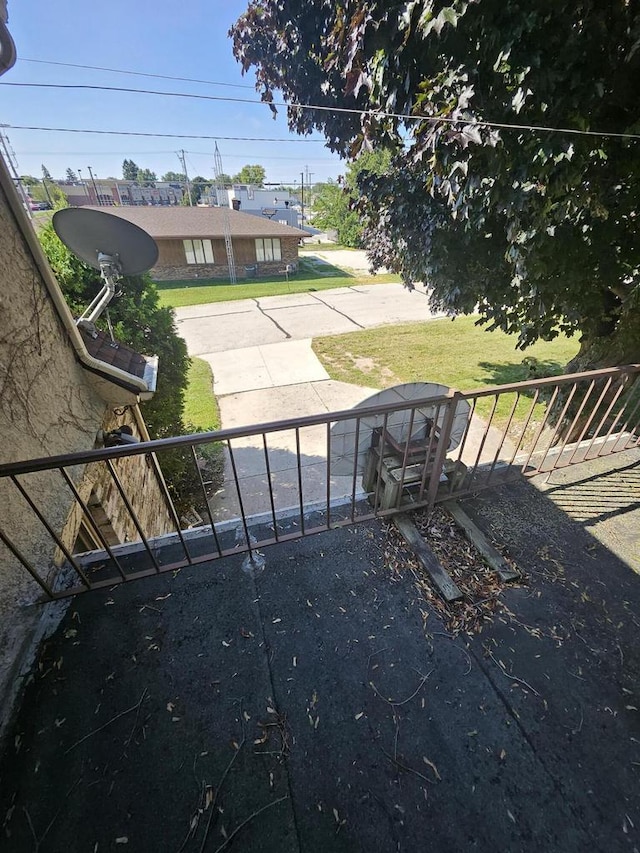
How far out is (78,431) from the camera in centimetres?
263

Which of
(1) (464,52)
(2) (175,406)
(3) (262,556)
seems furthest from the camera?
(2) (175,406)

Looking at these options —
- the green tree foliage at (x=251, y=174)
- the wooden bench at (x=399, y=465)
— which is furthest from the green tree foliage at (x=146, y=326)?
the green tree foliage at (x=251, y=174)

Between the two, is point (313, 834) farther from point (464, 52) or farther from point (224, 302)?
point (224, 302)

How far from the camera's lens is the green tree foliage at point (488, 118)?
2037 mm

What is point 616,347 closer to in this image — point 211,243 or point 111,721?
point 111,721

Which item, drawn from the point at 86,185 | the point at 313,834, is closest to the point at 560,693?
the point at 313,834

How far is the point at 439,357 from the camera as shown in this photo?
10102 millimetres

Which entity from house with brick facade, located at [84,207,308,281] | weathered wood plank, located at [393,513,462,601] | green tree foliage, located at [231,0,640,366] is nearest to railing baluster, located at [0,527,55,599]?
weathered wood plank, located at [393,513,462,601]

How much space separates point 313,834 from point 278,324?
13454 mm

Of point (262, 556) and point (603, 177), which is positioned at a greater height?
point (603, 177)

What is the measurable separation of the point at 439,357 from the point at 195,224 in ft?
62.1

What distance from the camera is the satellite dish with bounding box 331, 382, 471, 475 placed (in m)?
2.44

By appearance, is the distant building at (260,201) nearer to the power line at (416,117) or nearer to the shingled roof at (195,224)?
the shingled roof at (195,224)

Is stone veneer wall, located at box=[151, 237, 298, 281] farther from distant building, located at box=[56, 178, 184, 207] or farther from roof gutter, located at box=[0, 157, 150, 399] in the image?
distant building, located at box=[56, 178, 184, 207]
